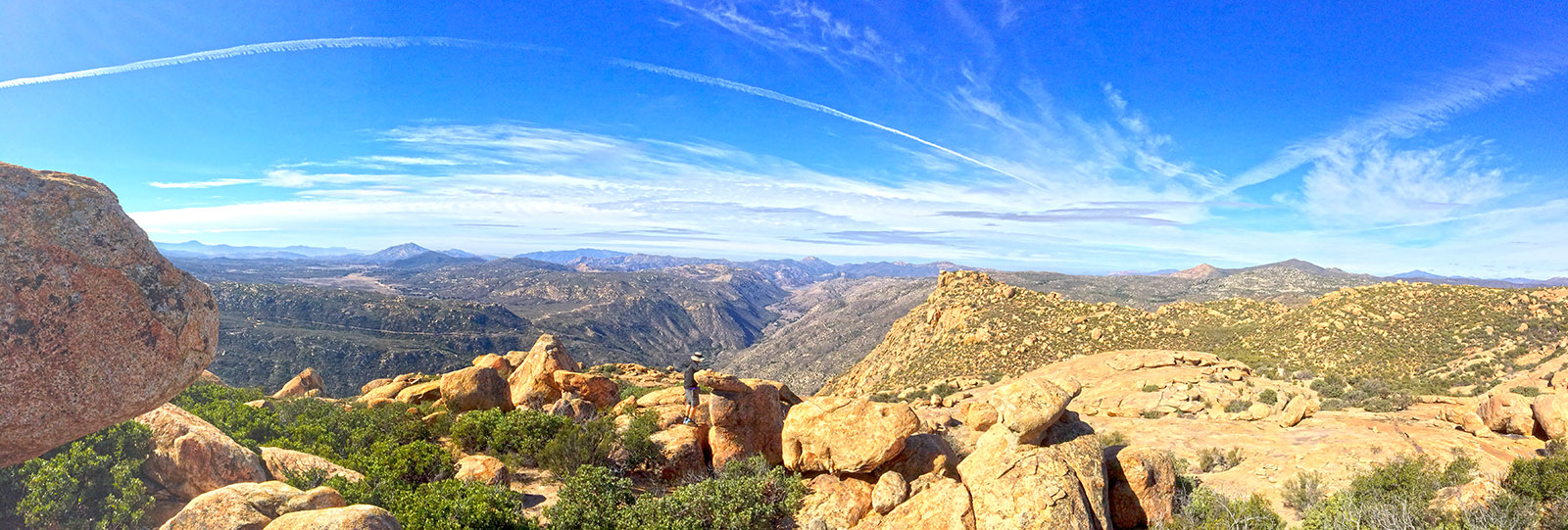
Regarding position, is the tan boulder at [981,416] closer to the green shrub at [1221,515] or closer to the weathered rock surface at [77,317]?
the green shrub at [1221,515]

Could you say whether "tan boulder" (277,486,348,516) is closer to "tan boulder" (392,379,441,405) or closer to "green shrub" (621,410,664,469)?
"green shrub" (621,410,664,469)

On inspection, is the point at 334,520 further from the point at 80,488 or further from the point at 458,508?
the point at 80,488

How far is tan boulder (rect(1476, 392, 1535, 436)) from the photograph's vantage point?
15.8 metres

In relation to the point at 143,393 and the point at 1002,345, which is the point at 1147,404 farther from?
the point at 143,393

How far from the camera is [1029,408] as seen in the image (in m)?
11.7

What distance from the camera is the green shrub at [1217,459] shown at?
1534 centimetres

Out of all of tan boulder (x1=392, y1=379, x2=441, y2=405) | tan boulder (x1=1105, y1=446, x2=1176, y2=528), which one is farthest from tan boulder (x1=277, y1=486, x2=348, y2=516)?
tan boulder (x1=392, y1=379, x2=441, y2=405)

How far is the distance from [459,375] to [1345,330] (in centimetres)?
5412

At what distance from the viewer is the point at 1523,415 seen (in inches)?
621

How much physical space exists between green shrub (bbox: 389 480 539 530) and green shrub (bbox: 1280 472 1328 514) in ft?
54.4

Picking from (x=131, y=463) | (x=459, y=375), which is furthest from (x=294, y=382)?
(x=131, y=463)

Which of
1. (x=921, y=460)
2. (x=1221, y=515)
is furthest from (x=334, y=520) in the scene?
(x=1221, y=515)

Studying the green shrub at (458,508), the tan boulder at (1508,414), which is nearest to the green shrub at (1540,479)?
the tan boulder at (1508,414)

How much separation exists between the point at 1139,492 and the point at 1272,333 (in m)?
42.0
